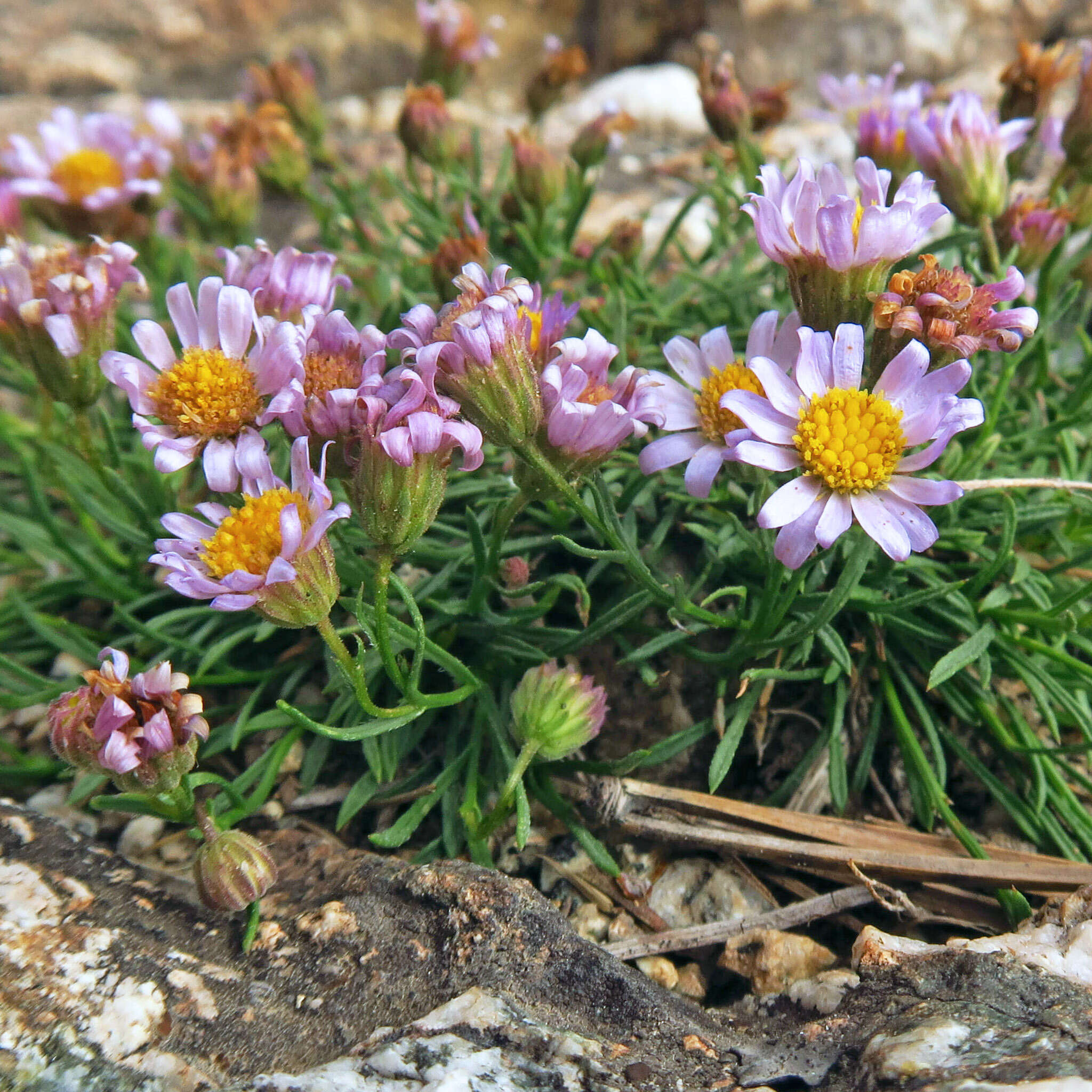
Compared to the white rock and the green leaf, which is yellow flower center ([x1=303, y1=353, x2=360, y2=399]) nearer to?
the green leaf

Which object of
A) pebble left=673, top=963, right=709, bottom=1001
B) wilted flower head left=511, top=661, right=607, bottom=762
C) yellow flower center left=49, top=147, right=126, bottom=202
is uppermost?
yellow flower center left=49, top=147, right=126, bottom=202

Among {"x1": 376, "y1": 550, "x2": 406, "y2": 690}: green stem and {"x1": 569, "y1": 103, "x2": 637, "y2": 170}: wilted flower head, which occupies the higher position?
{"x1": 569, "y1": 103, "x2": 637, "y2": 170}: wilted flower head

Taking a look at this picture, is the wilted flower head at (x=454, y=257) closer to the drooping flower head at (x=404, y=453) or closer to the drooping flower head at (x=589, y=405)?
the drooping flower head at (x=589, y=405)

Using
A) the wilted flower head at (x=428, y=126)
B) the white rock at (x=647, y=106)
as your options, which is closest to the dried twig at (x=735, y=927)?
the wilted flower head at (x=428, y=126)

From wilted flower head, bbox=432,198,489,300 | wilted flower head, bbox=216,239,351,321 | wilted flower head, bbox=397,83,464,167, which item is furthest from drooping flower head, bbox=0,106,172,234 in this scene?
wilted flower head, bbox=216,239,351,321

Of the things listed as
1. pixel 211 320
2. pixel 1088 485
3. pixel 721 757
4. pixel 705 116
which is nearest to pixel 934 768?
pixel 721 757

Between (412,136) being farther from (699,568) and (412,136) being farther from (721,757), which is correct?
(721,757)

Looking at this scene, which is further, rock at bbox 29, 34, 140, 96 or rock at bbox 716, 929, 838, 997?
rock at bbox 29, 34, 140, 96
